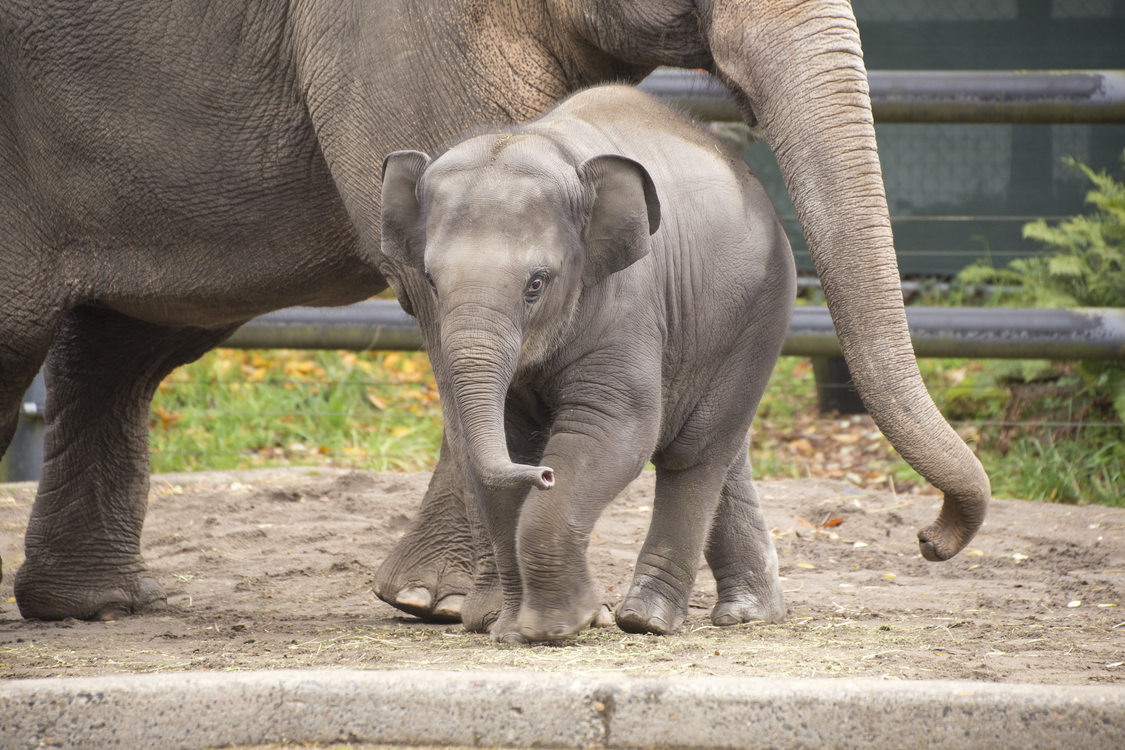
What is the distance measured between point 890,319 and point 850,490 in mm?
3436

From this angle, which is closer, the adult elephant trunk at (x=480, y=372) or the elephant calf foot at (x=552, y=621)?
the adult elephant trunk at (x=480, y=372)

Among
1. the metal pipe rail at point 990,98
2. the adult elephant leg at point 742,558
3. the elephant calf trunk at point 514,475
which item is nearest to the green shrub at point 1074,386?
the metal pipe rail at point 990,98

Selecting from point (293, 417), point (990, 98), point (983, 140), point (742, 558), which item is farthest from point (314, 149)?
point (983, 140)

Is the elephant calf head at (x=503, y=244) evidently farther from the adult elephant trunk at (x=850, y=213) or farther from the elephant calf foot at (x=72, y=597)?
the elephant calf foot at (x=72, y=597)

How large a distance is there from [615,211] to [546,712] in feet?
4.14

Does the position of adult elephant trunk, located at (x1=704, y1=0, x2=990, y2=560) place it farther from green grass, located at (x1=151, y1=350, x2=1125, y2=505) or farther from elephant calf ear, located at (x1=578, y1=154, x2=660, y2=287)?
green grass, located at (x1=151, y1=350, x2=1125, y2=505)

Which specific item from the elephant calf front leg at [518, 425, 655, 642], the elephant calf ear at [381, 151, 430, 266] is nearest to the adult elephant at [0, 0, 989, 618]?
the elephant calf ear at [381, 151, 430, 266]

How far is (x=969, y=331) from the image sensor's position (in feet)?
22.2

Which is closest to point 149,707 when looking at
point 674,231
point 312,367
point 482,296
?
point 482,296

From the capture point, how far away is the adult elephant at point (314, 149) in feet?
11.8

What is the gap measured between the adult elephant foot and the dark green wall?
15.0ft

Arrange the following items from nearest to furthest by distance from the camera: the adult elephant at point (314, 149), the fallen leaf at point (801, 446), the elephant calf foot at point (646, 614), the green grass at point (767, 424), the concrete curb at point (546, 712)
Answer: the concrete curb at point (546, 712) < the adult elephant at point (314, 149) < the elephant calf foot at point (646, 614) < the green grass at point (767, 424) < the fallen leaf at point (801, 446)

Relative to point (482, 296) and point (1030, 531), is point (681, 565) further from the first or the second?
point (1030, 531)

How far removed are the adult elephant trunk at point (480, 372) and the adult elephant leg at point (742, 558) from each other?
120 centimetres
